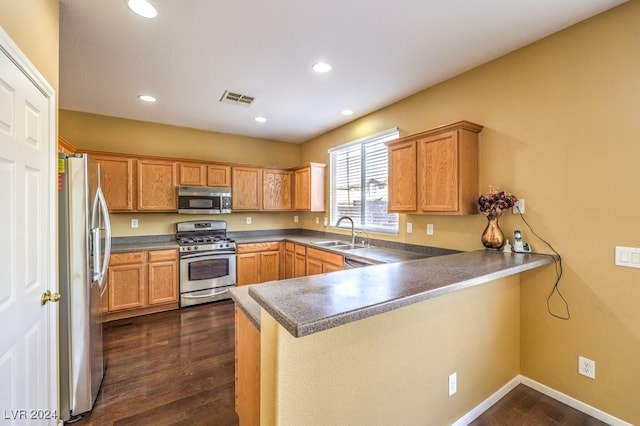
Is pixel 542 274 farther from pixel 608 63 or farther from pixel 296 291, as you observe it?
pixel 296 291

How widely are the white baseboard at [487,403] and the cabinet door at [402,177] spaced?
5.30ft

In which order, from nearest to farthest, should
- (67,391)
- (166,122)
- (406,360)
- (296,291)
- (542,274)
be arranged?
(296,291)
(406,360)
(67,391)
(542,274)
(166,122)

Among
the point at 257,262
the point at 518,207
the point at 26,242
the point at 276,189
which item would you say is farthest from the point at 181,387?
the point at 276,189

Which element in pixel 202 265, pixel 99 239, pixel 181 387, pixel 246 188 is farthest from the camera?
pixel 246 188

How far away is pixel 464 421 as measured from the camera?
1834mm

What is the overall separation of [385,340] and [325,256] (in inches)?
90.4

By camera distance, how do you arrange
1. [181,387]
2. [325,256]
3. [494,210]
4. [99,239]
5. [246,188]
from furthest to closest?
[246,188] < [325,256] < [494,210] < [181,387] < [99,239]

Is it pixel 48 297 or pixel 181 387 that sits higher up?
pixel 48 297

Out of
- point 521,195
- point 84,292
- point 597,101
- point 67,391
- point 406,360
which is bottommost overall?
point 67,391

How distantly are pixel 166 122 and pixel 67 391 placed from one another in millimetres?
3559

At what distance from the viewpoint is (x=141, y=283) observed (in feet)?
12.1

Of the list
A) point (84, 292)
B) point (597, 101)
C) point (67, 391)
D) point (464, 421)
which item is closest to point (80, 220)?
point (84, 292)

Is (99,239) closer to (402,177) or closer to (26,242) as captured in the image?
(26,242)

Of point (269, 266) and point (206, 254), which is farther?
point (269, 266)
